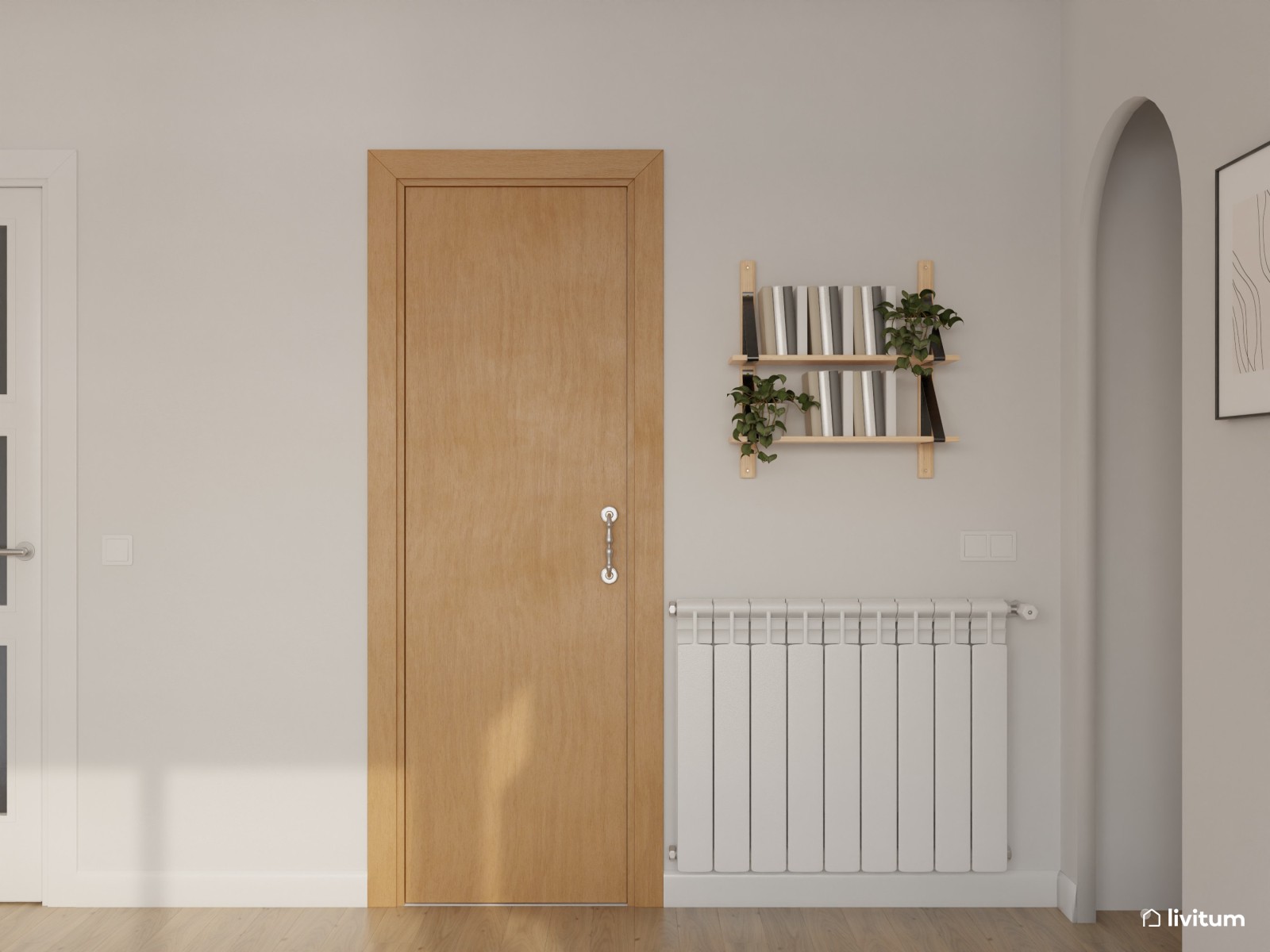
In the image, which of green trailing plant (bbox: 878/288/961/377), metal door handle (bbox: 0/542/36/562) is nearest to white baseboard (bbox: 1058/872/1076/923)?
green trailing plant (bbox: 878/288/961/377)

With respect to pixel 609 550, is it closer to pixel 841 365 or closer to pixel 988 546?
pixel 841 365

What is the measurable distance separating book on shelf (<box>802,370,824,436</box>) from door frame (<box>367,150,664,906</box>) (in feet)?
1.37

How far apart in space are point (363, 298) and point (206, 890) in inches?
69.1

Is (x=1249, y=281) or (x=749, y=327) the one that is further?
(x=749, y=327)

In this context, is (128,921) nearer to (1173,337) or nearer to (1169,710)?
(1169,710)

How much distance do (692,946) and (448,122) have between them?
236cm

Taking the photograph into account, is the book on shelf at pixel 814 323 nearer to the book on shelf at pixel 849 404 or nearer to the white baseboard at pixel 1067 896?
the book on shelf at pixel 849 404

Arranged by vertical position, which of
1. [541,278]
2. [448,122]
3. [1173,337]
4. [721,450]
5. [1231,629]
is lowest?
[1231,629]

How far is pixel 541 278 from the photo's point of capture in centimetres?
261

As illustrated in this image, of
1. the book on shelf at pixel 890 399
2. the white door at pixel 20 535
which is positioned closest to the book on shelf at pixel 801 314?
the book on shelf at pixel 890 399

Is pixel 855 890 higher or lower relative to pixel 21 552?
lower

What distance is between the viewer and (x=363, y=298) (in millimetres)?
2600

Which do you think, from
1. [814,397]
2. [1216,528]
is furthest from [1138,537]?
[814,397]

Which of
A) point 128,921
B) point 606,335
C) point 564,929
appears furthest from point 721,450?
point 128,921
